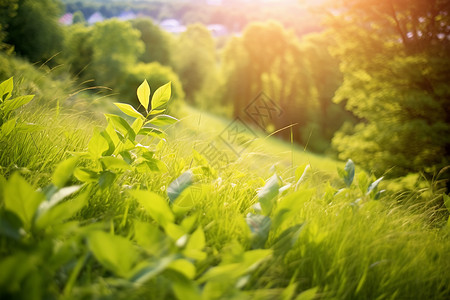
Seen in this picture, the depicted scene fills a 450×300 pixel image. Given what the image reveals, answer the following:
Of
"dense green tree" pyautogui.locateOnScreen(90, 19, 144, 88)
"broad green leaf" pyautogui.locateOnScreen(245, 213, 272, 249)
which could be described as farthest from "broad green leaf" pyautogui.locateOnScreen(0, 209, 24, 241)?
"dense green tree" pyautogui.locateOnScreen(90, 19, 144, 88)

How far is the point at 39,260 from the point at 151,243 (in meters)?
0.24

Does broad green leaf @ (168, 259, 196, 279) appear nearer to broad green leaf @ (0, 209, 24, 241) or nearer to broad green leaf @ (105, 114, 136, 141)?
broad green leaf @ (0, 209, 24, 241)

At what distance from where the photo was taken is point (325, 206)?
5.23ft

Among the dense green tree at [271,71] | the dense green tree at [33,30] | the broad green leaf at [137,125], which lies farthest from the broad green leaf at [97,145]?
the dense green tree at [271,71]

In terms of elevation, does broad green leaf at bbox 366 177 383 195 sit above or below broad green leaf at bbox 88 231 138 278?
below

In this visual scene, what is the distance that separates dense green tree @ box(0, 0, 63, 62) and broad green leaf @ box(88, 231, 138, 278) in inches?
767

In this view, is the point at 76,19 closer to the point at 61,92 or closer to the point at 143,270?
the point at 61,92

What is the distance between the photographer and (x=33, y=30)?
18.3 metres

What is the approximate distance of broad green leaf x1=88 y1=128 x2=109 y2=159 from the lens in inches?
45.9

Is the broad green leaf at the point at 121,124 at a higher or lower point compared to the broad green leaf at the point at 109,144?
higher

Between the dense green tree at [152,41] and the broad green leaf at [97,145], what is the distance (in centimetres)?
3471

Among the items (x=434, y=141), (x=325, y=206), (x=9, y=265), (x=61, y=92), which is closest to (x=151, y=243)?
(x=9, y=265)

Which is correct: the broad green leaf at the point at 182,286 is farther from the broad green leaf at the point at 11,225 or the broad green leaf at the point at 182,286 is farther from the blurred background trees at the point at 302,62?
the blurred background trees at the point at 302,62

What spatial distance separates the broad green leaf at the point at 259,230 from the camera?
1.00 m
